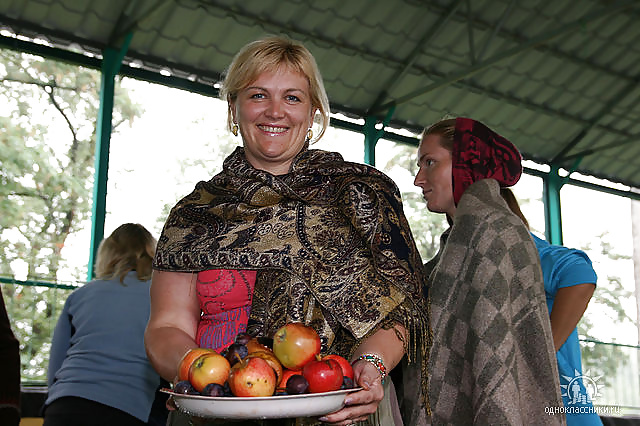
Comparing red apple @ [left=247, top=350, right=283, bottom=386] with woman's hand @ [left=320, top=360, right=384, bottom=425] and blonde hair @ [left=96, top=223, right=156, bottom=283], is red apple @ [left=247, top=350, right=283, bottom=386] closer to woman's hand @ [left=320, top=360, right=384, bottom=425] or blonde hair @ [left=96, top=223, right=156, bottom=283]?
woman's hand @ [left=320, top=360, right=384, bottom=425]

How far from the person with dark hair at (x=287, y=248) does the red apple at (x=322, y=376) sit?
342 mm

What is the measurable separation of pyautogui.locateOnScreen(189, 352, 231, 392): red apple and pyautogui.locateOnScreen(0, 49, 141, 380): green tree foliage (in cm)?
705

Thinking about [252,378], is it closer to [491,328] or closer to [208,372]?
[208,372]

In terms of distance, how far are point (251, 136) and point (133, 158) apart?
24.8ft

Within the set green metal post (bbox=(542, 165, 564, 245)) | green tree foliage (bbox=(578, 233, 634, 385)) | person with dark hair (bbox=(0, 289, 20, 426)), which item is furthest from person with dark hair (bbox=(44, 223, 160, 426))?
green metal post (bbox=(542, 165, 564, 245))

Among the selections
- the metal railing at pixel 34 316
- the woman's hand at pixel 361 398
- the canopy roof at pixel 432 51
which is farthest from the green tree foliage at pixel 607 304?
the woman's hand at pixel 361 398

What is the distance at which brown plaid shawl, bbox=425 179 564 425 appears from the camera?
2.25 meters

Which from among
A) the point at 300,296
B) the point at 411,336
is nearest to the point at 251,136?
the point at 300,296

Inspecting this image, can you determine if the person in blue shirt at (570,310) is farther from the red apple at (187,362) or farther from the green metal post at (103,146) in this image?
the green metal post at (103,146)

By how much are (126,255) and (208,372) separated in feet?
6.72

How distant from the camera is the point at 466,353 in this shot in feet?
7.74

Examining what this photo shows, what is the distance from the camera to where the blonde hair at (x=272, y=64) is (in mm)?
1960

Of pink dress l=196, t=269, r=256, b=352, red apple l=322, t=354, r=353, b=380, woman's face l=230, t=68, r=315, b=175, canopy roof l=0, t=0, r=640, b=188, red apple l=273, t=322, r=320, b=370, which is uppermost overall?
canopy roof l=0, t=0, r=640, b=188

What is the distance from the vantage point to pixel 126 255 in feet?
11.0
